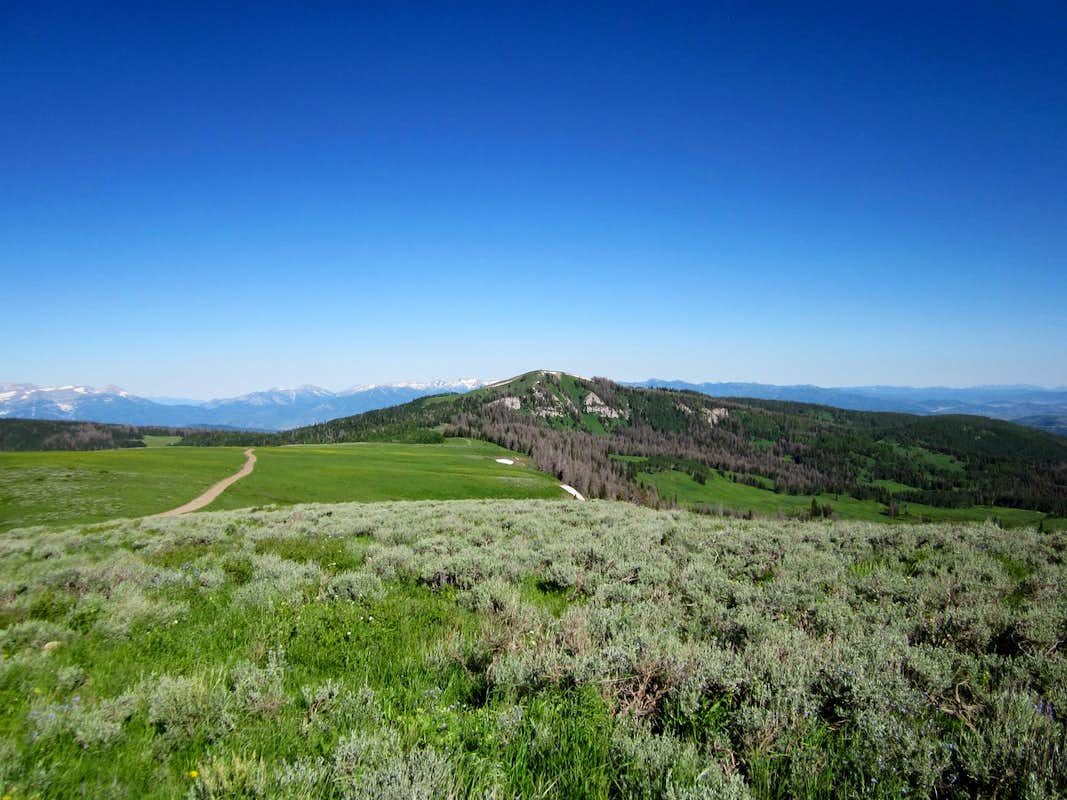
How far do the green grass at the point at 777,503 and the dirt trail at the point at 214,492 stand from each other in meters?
125

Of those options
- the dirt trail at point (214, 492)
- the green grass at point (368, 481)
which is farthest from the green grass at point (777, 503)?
the dirt trail at point (214, 492)

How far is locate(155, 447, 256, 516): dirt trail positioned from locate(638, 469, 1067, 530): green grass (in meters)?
125

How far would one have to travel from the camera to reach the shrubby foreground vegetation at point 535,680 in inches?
137

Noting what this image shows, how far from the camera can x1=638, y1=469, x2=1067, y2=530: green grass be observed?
162 metres

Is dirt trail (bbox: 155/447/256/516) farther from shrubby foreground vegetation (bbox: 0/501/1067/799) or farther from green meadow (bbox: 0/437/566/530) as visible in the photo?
shrubby foreground vegetation (bbox: 0/501/1067/799)

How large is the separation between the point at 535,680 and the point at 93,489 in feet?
199

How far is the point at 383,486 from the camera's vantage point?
228ft

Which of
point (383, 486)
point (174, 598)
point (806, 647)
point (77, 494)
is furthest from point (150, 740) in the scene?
point (383, 486)

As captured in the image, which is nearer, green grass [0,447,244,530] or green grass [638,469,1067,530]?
green grass [0,447,244,530]

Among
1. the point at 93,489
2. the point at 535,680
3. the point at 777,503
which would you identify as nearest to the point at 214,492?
the point at 93,489

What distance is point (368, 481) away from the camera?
2781 inches

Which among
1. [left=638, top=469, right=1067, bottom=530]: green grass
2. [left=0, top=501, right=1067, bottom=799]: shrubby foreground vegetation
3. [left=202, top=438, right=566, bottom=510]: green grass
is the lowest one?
[left=638, top=469, right=1067, bottom=530]: green grass

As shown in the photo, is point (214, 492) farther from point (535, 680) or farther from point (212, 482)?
point (535, 680)

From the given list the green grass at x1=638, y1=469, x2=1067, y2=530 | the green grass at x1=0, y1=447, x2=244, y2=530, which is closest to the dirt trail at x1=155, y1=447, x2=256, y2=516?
the green grass at x1=0, y1=447, x2=244, y2=530
